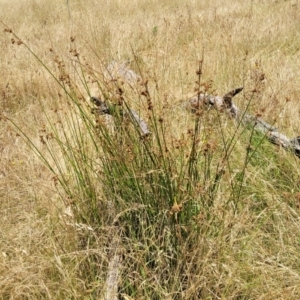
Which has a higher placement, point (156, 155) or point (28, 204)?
point (156, 155)

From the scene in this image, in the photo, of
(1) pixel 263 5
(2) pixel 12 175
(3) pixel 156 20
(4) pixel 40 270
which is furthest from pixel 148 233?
(1) pixel 263 5

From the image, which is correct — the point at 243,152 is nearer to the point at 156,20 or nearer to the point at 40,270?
the point at 40,270

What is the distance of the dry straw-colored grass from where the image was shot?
1.58m

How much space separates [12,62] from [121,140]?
3.86m

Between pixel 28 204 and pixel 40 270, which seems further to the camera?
pixel 28 204

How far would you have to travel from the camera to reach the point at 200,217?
5.09ft

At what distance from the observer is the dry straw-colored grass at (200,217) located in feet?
5.19

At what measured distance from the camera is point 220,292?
1563mm

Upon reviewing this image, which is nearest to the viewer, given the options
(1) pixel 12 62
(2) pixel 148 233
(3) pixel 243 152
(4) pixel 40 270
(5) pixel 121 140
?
(4) pixel 40 270

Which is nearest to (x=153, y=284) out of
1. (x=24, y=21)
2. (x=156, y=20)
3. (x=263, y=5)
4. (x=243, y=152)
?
(x=243, y=152)

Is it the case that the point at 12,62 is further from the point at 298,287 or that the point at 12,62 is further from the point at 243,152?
the point at 298,287

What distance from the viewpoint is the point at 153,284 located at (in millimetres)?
1521

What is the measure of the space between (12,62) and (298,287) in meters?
4.86

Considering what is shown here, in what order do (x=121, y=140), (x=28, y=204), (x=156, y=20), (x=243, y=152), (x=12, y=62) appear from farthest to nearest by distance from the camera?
(x=156, y=20)
(x=12, y=62)
(x=243, y=152)
(x=28, y=204)
(x=121, y=140)
